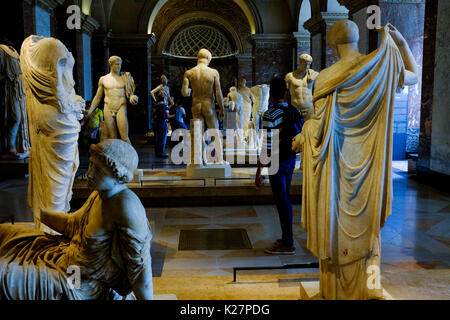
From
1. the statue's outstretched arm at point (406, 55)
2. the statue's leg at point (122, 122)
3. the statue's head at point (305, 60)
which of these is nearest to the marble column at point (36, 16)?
the statue's leg at point (122, 122)

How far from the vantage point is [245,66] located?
94.2 feet

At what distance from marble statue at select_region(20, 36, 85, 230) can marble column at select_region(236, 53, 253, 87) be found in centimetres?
2497

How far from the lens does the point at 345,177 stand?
2615 mm

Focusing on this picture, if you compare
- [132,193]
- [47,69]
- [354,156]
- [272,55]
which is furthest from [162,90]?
[272,55]

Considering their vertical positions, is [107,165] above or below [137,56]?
below

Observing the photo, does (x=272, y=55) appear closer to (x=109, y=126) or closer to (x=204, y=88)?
(x=204, y=88)

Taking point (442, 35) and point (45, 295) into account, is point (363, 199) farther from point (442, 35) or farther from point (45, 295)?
point (442, 35)

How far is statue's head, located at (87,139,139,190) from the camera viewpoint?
193 cm

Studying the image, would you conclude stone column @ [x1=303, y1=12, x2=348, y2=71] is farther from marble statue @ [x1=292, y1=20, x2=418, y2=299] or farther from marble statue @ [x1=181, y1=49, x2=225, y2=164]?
marble statue @ [x1=292, y1=20, x2=418, y2=299]

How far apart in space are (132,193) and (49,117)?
2.11 m

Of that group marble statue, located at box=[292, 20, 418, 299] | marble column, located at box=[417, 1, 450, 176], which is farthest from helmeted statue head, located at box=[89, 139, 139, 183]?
marble column, located at box=[417, 1, 450, 176]

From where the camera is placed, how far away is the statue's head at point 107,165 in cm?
193

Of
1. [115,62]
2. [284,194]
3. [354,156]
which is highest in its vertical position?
[115,62]

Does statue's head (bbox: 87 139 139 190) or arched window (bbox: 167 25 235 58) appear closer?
statue's head (bbox: 87 139 139 190)
